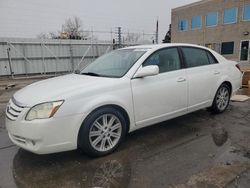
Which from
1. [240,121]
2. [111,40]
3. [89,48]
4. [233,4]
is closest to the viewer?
[240,121]

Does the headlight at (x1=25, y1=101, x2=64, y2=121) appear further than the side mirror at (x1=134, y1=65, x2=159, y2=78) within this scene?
No

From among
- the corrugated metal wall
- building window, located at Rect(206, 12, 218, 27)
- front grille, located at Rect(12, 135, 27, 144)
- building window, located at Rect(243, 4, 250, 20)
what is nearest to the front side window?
front grille, located at Rect(12, 135, 27, 144)

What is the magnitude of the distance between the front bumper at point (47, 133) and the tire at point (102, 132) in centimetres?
12

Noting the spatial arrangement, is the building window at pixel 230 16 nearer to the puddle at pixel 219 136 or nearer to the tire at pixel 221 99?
the tire at pixel 221 99

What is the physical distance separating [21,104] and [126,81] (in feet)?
4.74

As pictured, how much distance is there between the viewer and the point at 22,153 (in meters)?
3.38

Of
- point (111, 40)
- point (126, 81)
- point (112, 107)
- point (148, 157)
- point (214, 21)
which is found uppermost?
point (214, 21)

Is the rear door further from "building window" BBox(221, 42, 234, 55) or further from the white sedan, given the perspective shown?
"building window" BBox(221, 42, 234, 55)

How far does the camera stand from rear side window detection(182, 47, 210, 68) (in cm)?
420

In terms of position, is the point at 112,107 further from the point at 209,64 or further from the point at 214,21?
the point at 214,21

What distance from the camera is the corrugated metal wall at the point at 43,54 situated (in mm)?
15055

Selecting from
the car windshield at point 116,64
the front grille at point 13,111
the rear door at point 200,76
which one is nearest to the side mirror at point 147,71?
the car windshield at point 116,64

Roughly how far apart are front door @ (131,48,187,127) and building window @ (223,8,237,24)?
23344 millimetres

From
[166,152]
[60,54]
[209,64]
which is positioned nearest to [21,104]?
[166,152]
